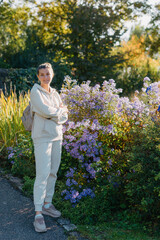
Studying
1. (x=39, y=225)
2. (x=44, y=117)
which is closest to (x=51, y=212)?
(x=39, y=225)

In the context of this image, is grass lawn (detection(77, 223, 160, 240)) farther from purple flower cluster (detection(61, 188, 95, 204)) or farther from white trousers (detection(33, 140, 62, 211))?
white trousers (detection(33, 140, 62, 211))

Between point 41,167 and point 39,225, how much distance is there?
0.69m

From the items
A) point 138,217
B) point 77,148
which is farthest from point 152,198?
point 77,148

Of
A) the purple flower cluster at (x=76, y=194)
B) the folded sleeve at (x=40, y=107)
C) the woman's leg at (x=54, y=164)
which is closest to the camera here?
the folded sleeve at (x=40, y=107)

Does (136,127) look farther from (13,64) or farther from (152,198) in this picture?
(13,64)

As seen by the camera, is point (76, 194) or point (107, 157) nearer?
point (76, 194)

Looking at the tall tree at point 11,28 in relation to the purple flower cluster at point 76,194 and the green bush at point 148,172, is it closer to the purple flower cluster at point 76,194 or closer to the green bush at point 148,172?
the purple flower cluster at point 76,194

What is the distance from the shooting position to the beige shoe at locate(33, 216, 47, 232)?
3248 millimetres

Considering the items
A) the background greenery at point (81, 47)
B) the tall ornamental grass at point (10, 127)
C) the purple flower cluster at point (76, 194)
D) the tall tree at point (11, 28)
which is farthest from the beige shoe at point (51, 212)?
Result: the tall tree at point (11, 28)

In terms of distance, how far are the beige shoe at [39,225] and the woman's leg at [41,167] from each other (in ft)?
0.34

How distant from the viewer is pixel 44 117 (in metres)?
3.23

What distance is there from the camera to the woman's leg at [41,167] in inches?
126

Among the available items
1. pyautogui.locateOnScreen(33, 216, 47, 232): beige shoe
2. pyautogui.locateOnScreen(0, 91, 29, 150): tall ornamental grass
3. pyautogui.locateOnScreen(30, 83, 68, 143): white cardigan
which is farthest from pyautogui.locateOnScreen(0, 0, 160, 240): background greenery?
pyautogui.locateOnScreen(30, 83, 68, 143): white cardigan

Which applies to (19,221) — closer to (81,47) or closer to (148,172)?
(148,172)
